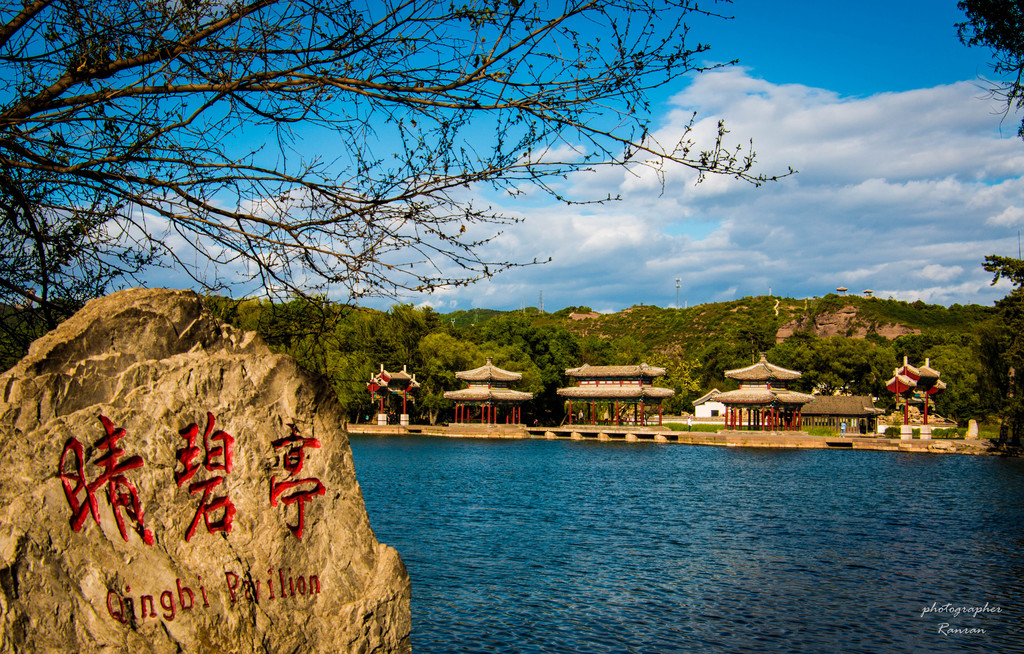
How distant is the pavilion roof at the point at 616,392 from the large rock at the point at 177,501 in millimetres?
40825

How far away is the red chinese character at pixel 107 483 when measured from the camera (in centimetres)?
339

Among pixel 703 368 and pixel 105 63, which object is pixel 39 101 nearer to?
pixel 105 63

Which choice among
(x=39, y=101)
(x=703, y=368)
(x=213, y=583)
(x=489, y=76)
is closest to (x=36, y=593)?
(x=213, y=583)

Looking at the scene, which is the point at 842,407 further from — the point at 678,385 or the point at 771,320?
the point at 771,320

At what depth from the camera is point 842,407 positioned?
45.9 meters

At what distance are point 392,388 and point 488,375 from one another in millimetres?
6807

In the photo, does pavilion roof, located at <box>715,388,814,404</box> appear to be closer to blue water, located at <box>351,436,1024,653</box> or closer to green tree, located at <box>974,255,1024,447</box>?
green tree, located at <box>974,255,1024,447</box>

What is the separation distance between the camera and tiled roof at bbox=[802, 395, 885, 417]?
148 feet

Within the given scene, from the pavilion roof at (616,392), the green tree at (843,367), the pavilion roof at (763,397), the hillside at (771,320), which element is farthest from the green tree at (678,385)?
the hillside at (771,320)

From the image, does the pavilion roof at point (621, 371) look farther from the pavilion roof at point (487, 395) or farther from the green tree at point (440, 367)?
the green tree at point (440, 367)

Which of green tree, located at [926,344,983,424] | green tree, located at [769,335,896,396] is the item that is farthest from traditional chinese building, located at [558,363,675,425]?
green tree, located at [926,344,983,424]

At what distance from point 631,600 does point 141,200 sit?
737 cm

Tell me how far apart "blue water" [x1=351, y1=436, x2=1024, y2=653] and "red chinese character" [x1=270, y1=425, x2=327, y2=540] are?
4.11 meters

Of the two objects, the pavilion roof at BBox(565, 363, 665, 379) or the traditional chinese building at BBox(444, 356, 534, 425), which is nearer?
the traditional chinese building at BBox(444, 356, 534, 425)
